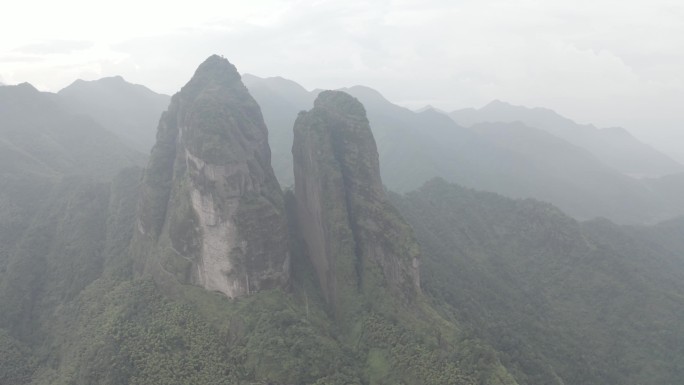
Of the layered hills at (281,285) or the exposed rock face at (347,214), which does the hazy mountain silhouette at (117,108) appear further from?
the exposed rock face at (347,214)

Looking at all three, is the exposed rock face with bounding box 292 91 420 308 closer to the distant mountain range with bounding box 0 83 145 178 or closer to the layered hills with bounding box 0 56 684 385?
the layered hills with bounding box 0 56 684 385

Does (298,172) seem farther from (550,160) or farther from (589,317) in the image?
(550,160)

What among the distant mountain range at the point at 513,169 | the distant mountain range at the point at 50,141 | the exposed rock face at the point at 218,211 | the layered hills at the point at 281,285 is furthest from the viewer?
the distant mountain range at the point at 513,169

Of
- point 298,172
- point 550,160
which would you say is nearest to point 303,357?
point 298,172

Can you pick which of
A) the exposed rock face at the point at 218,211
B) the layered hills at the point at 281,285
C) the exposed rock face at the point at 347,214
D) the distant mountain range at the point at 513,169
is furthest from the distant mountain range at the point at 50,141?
the exposed rock face at the point at 347,214

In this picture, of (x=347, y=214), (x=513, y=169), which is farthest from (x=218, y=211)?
(x=513, y=169)

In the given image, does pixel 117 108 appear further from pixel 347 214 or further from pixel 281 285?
pixel 281 285
